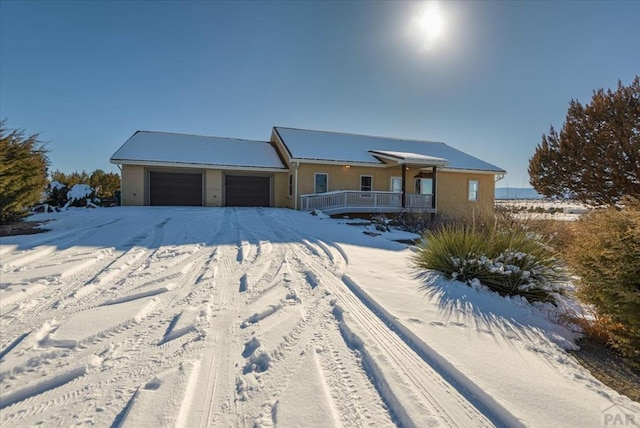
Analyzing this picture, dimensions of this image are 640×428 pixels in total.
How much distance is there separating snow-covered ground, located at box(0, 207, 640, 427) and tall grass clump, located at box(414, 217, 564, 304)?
0.33 meters

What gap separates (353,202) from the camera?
53.4 ft

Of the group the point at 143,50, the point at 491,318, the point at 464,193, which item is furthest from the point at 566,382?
the point at 464,193

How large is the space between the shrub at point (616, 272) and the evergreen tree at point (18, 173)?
11.1 m

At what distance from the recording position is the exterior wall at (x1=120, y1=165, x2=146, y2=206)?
54.0 ft

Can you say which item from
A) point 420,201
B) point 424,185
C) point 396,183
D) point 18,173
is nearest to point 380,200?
point 420,201

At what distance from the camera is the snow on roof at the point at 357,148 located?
59.8ft

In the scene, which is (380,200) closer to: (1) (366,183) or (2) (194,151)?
(1) (366,183)

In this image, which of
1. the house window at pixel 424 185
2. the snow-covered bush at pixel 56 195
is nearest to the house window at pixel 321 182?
the house window at pixel 424 185

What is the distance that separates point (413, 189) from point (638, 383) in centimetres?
1851

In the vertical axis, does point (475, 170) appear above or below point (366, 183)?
above

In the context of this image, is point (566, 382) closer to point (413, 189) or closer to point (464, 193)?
point (413, 189)

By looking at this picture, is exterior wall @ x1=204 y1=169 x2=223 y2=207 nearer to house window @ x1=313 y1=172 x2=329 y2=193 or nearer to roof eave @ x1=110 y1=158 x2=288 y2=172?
roof eave @ x1=110 y1=158 x2=288 y2=172

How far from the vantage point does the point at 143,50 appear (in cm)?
1173

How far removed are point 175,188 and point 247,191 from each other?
4194 mm
